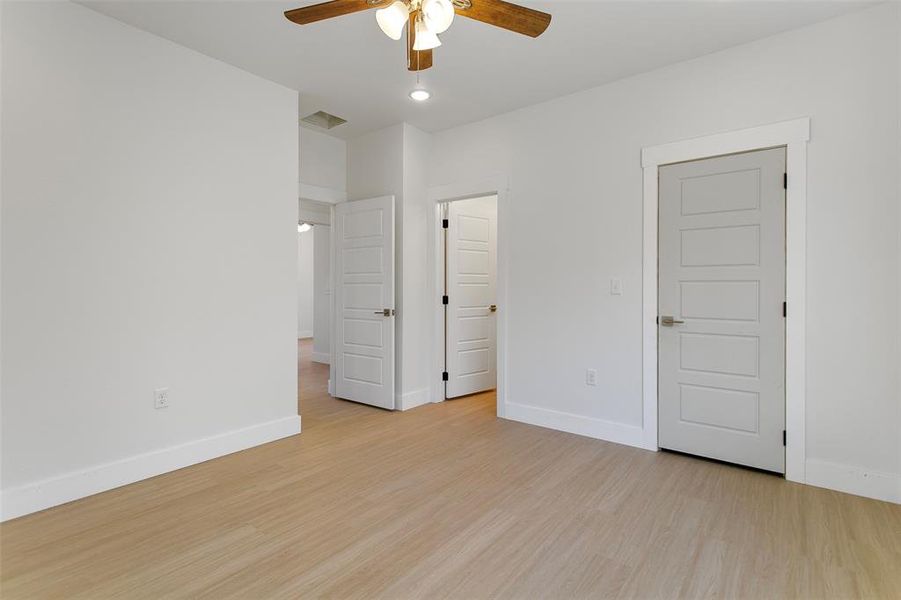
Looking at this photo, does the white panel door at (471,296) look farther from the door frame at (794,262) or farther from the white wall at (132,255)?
the door frame at (794,262)

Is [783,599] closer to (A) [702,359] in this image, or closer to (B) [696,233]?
(A) [702,359]

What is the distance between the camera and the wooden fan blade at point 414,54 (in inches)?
82.6

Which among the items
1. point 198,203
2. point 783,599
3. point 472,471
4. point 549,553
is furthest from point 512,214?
point 783,599

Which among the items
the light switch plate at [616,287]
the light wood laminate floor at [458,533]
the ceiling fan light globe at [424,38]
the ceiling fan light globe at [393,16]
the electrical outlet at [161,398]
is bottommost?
the light wood laminate floor at [458,533]

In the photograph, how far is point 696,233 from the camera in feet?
10.4

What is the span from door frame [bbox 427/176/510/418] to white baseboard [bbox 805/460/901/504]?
7.24ft

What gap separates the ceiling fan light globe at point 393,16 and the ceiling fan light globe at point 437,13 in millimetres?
99

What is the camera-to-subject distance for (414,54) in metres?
2.18

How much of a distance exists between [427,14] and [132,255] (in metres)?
2.25

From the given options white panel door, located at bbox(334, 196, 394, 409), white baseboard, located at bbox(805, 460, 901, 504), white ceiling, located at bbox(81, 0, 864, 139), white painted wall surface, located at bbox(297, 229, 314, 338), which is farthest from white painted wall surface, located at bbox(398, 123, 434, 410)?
white painted wall surface, located at bbox(297, 229, 314, 338)

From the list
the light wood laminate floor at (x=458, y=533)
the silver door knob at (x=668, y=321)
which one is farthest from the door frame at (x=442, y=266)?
the silver door knob at (x=668, y=321)

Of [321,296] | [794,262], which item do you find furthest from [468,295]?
[321,296]

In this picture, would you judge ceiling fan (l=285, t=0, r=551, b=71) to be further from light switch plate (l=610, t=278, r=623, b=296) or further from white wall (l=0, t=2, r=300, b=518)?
light switch plate (l=610, t=278, r=623, b=296)

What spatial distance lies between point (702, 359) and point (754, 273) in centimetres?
65
